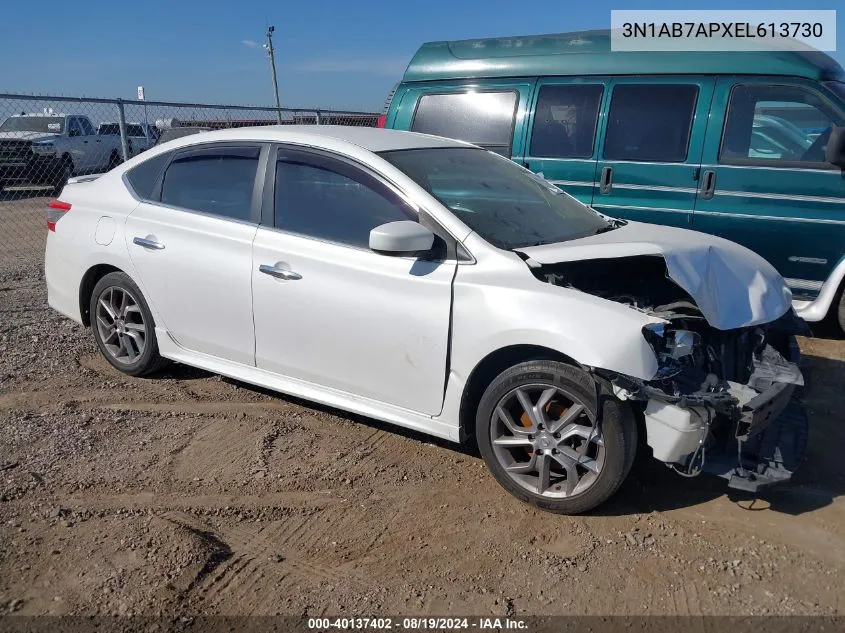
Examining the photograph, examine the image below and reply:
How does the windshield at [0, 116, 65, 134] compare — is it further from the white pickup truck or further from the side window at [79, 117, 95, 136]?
the side window at [79, 117, 95, 136]

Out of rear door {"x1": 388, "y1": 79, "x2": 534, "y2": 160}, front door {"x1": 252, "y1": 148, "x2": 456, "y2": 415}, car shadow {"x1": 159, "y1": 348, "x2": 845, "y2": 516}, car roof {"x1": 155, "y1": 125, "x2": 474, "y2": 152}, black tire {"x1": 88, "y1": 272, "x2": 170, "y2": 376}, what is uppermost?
rear door {"x1": 388, "y1": 79, "x2": 534, "y2": 160}

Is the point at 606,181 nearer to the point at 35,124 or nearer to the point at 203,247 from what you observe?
the point at 203,247

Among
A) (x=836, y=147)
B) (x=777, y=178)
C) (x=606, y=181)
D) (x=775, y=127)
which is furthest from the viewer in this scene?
(x=606, y=181)

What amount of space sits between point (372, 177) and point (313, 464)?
5.10 ft

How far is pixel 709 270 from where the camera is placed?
3514 millimetres

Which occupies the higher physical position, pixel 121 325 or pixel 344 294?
pixel 344 294

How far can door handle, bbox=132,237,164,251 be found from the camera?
4512 mm

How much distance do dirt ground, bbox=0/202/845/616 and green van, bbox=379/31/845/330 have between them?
1.80m

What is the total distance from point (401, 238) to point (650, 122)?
12.2 ft

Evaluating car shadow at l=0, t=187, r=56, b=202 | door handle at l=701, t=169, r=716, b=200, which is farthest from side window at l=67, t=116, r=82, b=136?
door handle at l=701, t=169, r=716, b=200

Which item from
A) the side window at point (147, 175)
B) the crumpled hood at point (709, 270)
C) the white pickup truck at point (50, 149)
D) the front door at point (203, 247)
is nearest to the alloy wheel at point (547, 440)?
the crumpled hood at point (709, 270)

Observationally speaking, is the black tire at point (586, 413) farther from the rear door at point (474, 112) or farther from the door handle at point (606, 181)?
the rear door at point (474, 112)

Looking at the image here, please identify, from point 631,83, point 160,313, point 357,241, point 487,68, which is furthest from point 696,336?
point 487,68

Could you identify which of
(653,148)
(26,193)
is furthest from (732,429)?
(26,193)
